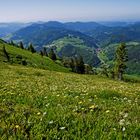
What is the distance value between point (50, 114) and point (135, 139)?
2.75 m

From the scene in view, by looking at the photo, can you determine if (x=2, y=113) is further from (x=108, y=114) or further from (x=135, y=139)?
(x=135, y=139)

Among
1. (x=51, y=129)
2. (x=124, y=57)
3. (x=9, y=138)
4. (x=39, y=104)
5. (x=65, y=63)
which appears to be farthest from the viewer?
(x=65, y=63)

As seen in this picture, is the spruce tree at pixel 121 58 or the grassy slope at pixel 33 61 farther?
the grassy slope at pixel 33 61

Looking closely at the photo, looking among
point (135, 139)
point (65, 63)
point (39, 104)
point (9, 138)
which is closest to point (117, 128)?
point (135, 139)

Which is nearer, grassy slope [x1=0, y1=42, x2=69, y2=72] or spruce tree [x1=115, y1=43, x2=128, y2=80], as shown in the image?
spruce tree [x1=115, y1=43, x2=128, y2=80]

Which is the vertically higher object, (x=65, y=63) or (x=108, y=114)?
(x=108, y=114)

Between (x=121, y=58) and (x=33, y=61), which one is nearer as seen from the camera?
(x=121, y=58)

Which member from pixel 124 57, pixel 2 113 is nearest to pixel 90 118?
pixel 2 113

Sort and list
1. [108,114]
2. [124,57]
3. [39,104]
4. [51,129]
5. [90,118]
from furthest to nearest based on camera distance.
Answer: [124,57], [39,104], [108,114], [90,118], [51,129]

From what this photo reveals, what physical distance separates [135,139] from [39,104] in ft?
16.6

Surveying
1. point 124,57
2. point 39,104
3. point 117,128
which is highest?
point 117,128

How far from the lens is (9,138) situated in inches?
235

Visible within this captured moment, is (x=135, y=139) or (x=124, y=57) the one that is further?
(x=124, y=57)

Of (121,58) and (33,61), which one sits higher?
(121,58)
